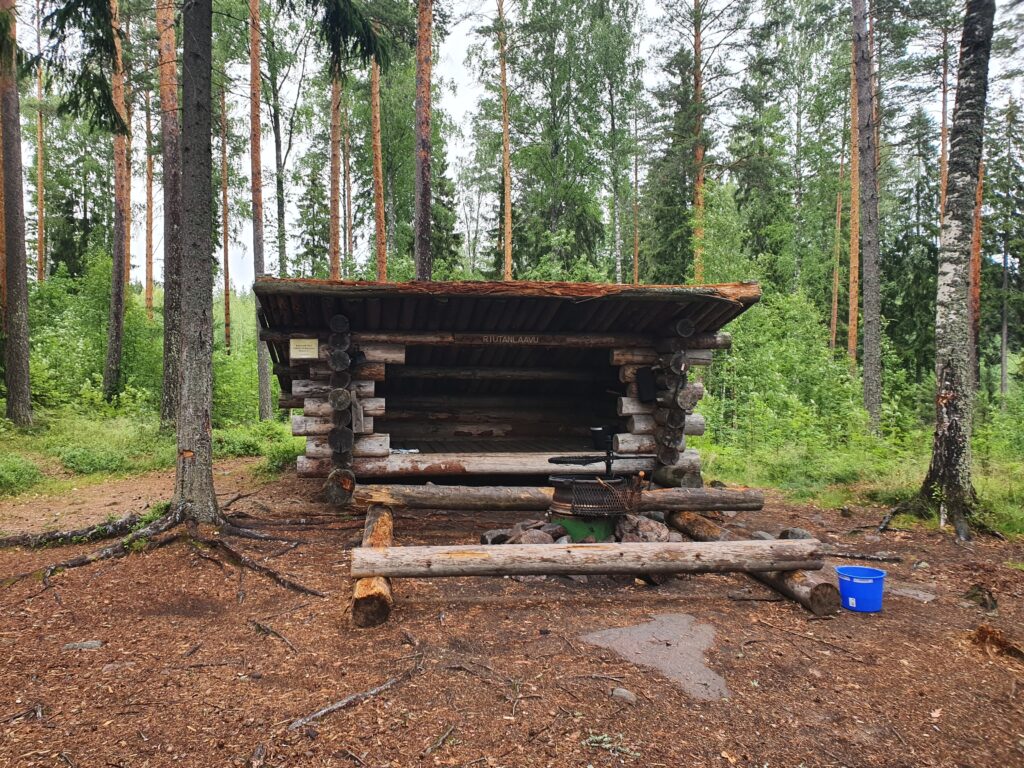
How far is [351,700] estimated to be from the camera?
2881 millimetres

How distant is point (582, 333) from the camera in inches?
285

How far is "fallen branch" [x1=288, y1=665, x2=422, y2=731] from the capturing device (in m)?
2.70

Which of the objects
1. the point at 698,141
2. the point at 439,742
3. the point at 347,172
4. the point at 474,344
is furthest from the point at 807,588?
the point at 347,172

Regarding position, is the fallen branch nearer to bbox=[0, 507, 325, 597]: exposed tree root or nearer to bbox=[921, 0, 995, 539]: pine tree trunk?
bbox=[0, 507, 325, 597]: exposed tree root

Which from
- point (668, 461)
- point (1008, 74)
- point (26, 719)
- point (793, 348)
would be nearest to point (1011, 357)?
point (1008, 74)

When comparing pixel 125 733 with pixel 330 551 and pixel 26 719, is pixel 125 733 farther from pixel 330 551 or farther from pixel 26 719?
pixel 330 551

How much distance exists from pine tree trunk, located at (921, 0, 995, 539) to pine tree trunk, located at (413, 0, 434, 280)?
25.6 feet

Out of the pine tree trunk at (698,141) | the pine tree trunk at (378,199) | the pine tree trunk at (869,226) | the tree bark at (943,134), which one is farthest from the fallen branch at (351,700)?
the tree bark at (943,134)

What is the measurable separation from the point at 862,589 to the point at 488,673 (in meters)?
2.93

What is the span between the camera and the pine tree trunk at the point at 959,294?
648cm

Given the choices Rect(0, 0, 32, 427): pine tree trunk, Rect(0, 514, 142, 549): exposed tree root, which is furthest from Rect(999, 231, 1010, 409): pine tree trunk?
Rect(0, 0, 32, 427): pine tree trunk

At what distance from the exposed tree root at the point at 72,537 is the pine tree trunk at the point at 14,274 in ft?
23.9

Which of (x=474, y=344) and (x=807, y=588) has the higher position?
(x=474, y=344)

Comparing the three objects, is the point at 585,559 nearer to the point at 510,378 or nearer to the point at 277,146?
the point at 510,378
